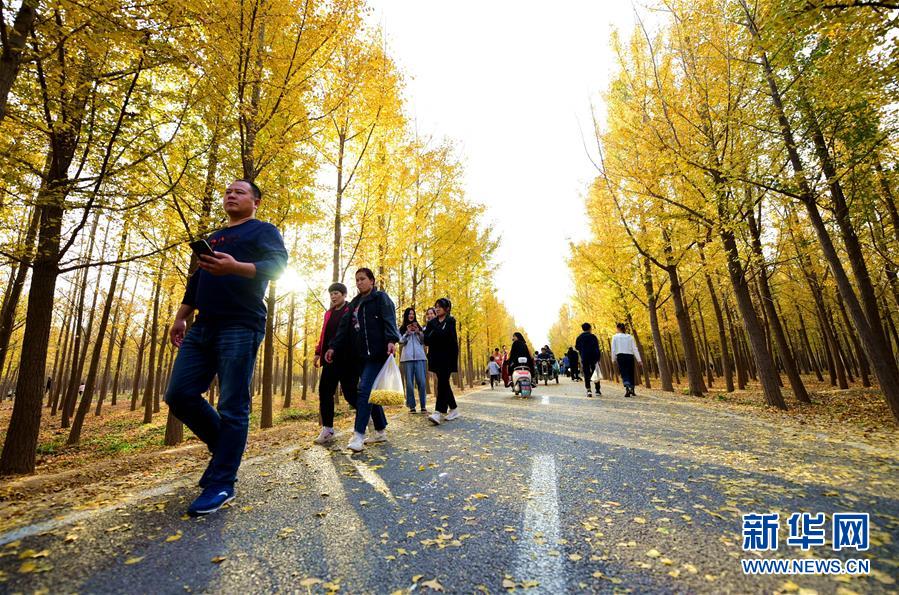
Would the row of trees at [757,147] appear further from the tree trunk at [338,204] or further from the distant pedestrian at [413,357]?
the tree trunk at [338,204]

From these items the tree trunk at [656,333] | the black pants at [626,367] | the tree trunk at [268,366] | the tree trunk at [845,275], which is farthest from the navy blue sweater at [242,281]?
the tree trunk at [656,333]

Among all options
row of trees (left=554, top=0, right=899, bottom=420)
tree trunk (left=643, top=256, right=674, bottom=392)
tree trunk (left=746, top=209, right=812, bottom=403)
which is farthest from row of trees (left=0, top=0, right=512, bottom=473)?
tree trunk (left=643, top=256, right=674, bottom=392)

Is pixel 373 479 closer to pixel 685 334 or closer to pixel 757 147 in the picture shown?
pixel 757 147

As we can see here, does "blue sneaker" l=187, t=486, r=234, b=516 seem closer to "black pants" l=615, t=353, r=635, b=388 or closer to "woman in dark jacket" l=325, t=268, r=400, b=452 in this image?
"woman in dark jacket" l=325, t=268, r=400, b=452

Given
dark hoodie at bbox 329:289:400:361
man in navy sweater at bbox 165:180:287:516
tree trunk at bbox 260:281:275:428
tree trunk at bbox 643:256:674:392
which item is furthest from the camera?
tree trunk at bbox 643:256:674:392

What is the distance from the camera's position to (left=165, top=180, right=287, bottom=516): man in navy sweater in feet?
8.63

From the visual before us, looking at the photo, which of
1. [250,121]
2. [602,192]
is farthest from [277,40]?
[602,192]

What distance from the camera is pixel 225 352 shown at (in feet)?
8.89

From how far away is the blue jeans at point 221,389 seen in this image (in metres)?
2.64

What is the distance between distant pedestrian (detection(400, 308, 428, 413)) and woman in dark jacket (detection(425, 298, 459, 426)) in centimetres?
137

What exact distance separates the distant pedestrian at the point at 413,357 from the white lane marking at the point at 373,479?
14.2 ft

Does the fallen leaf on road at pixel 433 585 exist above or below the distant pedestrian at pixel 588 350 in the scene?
below

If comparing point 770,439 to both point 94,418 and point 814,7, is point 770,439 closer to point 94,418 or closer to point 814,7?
point 814,7

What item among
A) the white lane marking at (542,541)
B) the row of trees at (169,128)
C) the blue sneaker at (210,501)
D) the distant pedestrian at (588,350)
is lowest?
the white lane marking at (542,541)
